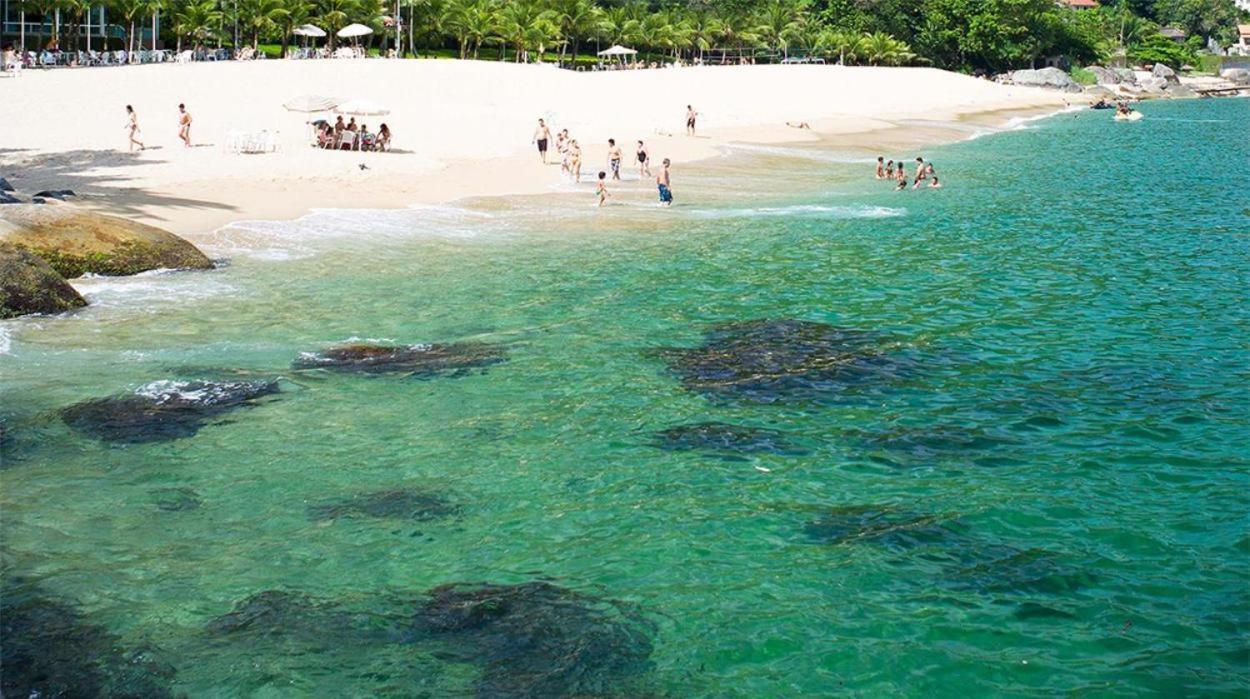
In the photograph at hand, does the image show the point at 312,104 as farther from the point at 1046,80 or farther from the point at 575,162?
the point at 1046,80

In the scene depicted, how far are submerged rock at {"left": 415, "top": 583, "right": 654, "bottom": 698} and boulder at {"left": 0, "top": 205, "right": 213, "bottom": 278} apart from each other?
47.1ft

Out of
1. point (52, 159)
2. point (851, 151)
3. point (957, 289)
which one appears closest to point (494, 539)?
point (957, 289)

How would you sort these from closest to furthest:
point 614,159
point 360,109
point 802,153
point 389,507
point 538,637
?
point 538,637, point 389,507, point 614,159, point 360,109, point 802,153

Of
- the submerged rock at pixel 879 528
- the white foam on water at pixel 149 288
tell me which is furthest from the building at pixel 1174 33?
the submerged rock at pixel 879 528

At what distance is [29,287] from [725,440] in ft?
39.9

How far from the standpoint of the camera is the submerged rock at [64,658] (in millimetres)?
8297

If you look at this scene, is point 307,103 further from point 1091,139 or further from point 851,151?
point 1091,139

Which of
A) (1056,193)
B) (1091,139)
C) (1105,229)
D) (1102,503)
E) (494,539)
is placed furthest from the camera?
(1091,139)

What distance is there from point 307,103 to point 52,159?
429 inches

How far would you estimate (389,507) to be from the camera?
11.9m

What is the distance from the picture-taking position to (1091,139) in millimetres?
70562

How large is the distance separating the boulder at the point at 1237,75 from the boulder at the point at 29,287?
173 metres

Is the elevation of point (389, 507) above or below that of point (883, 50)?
below

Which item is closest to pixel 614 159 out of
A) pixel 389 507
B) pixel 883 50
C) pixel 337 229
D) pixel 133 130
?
pixel 337 229
